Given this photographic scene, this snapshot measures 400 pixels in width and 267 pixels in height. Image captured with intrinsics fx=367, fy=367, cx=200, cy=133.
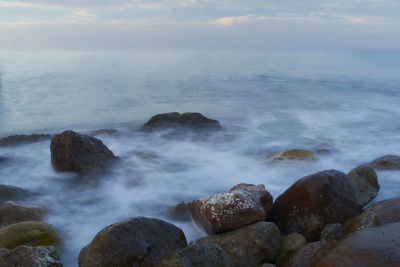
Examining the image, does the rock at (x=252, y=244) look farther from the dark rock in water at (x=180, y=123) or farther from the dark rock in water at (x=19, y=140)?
the dark rock in water at (x=19, y=140)

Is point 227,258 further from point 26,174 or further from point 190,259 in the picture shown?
point 26,174

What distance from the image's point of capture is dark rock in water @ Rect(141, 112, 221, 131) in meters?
9.24

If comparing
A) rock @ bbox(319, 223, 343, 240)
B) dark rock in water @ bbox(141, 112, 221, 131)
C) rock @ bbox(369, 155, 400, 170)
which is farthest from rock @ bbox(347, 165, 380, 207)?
dark rock in water @ bbox(141, 112, 221, 131)

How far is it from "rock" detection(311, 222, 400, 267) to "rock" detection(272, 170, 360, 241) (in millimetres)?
858

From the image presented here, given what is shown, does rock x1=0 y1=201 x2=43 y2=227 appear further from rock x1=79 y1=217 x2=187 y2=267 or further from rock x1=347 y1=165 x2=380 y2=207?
rock x1=347 y1=165 x2=380 y2=207

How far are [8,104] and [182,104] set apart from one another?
275 inches

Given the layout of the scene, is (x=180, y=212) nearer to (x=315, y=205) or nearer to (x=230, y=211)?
(x=230, y=211)

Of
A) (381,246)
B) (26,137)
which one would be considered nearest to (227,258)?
(381,246)

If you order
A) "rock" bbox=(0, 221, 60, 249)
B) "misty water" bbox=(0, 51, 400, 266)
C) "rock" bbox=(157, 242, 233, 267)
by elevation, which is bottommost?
"misty water" bbox=(0, 51, 400, 266)

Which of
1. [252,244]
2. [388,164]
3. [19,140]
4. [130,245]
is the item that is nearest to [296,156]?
[388,164]

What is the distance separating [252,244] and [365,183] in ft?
7.34

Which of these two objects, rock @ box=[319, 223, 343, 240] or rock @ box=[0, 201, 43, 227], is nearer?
rock @ box=[319, 223, 343, 240]

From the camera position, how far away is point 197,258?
2.66m

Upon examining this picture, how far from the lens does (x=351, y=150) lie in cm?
798
